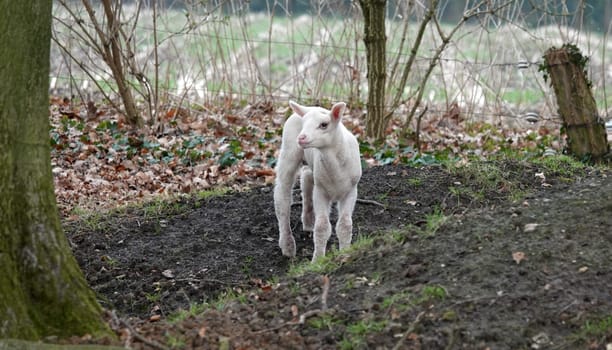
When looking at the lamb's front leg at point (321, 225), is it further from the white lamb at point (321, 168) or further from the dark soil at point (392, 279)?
the dark soil at point (392, 279)

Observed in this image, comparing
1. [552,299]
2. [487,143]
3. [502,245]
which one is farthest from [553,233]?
[487,143]

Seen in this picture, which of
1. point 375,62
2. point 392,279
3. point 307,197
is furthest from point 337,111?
point 375,62

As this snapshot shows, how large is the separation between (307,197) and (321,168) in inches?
36.9

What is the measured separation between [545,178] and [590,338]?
12.7ft

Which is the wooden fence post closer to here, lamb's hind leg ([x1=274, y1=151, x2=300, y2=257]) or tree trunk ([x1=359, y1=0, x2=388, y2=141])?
tree trunk ([x1=359, y1=0, x2=388, y2=141])

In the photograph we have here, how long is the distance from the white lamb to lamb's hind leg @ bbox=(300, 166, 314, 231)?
5.6 inches

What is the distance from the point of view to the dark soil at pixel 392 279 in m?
4.24

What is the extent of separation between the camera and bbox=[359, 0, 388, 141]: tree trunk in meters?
10.1

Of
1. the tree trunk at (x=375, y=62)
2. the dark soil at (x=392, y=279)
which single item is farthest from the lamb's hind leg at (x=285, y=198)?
the tree trunk at (x=375, y=62)

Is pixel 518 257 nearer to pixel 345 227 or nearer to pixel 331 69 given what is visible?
pixel 345 227

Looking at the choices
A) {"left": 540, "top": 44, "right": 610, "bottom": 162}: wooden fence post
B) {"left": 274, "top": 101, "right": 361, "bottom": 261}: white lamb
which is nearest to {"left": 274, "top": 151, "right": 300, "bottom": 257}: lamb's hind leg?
{"left": 274, "top": 101, "right": 361, "bottom": 261}: white lamb

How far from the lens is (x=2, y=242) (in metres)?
4.07

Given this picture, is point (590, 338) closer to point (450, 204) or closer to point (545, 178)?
point (450, 204)

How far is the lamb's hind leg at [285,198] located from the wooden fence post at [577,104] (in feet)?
11.0
